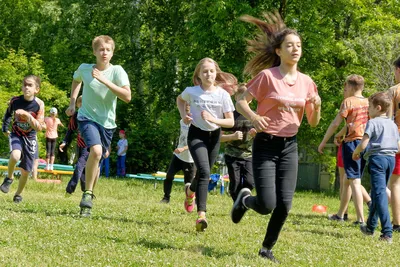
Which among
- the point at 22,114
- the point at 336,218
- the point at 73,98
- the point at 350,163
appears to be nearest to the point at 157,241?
the point at 73,98

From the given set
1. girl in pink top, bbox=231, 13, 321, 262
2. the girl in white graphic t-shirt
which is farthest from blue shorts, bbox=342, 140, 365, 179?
girl in pink top, bbox=231, 13, 321, 262

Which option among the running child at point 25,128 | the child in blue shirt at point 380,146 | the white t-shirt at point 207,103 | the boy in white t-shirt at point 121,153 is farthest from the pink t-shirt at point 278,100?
the boy in white t-shirt at point 121,153

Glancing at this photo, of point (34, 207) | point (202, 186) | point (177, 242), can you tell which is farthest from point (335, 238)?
point (34, 207)

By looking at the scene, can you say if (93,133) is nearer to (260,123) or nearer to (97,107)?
(97,107)

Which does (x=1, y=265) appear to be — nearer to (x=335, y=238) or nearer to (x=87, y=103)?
(x=87, y=103)

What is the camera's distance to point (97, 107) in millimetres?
8539

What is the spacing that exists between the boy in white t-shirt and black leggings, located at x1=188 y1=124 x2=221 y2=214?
68.4 feet

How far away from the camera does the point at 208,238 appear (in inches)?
286

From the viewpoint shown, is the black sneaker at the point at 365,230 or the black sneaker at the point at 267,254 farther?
the black sneaker at the point at 365,230

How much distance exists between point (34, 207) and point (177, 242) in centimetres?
339

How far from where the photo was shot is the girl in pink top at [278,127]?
618cm

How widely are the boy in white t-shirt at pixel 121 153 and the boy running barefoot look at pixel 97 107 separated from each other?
20.2 meters

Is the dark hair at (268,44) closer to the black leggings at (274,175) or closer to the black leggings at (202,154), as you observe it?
the black leggings at (274,175)

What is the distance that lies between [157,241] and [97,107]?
2.39 m
